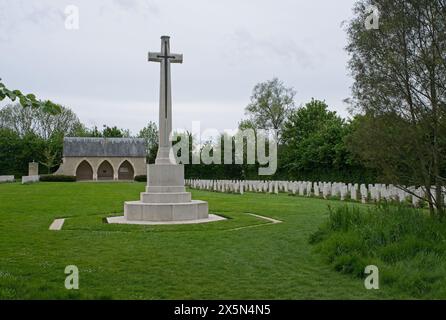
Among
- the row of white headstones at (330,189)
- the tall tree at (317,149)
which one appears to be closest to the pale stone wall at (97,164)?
the tall tree at (317,149)

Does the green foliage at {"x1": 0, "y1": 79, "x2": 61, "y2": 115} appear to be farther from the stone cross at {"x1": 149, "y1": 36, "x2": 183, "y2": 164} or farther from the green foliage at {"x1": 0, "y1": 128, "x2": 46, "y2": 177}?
the green foliage at {"x1": 0, "y1": 128, "x2": 46, "y2": 177}

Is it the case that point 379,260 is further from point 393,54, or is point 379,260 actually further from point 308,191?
point 308,191

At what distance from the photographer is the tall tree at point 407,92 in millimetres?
7727

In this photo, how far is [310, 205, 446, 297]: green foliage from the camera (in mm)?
5246

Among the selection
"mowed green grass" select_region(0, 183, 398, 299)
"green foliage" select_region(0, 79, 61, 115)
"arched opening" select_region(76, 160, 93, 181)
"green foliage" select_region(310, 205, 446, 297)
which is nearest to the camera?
"green foliage" select_region(0, 79, 61, 115)

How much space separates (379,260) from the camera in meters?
5.98

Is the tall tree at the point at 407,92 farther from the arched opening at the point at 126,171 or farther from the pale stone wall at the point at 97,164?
the arched opening at the point at 126,171

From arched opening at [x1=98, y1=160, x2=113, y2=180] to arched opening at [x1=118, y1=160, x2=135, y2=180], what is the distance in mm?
1263

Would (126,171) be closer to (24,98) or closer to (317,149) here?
(317,149)

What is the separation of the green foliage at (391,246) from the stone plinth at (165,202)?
15.1ft

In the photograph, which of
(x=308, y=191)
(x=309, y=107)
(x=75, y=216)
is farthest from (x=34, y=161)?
(x=75, y=216)

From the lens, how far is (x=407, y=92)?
8.15 metres

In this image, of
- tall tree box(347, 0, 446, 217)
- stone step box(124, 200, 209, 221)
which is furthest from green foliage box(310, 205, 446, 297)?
stone step box(124, 200, 209, 221)

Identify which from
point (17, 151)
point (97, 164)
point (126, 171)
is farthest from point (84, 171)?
point (17, 151)
